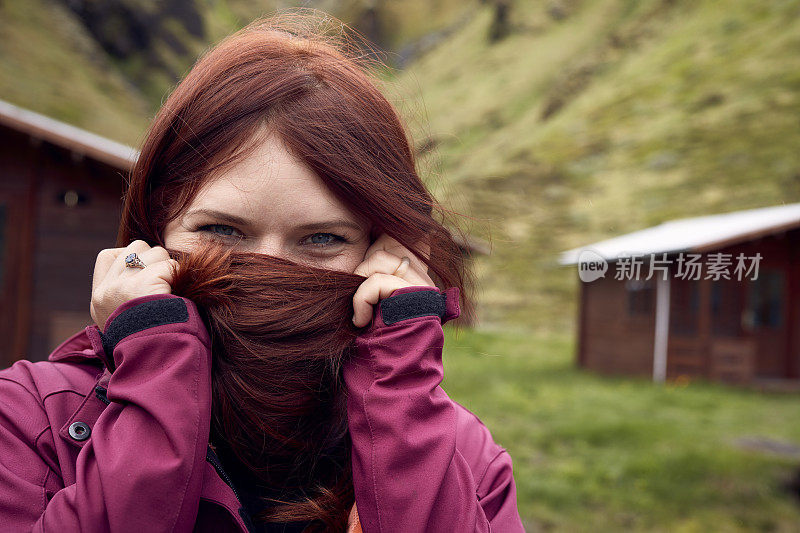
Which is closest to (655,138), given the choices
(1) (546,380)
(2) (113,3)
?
(1) (546,380)

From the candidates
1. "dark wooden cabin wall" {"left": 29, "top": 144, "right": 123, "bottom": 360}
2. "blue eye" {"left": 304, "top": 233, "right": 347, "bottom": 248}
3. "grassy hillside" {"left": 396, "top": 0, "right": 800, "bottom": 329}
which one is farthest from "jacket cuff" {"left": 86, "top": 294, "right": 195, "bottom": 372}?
"dark wooden cabin wall" {"left": 29, "top": 144, "right": 123, "bottom": 360}

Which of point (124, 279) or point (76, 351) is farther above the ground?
point (124, 279)

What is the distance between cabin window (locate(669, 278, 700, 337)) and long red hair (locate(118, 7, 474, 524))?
12.1m

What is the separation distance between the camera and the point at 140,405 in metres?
0.94

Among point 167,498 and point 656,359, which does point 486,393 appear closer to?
point 656,359

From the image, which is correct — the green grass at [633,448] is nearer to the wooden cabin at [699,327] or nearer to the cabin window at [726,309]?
the wooden cabin at [699,327]

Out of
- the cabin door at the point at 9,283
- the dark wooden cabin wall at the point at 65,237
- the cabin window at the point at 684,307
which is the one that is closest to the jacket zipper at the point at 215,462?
the dark wooden cabin wall at the point at 65,237

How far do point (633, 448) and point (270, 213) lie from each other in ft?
22.4

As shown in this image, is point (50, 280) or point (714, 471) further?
point (50, 280)

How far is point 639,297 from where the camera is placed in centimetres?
1237

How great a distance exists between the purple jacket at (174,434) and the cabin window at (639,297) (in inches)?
457

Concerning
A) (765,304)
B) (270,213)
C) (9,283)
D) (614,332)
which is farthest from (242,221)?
(765,304)

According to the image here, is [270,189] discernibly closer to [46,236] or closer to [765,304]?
[46,236]

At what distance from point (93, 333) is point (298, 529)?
22.1 inches
